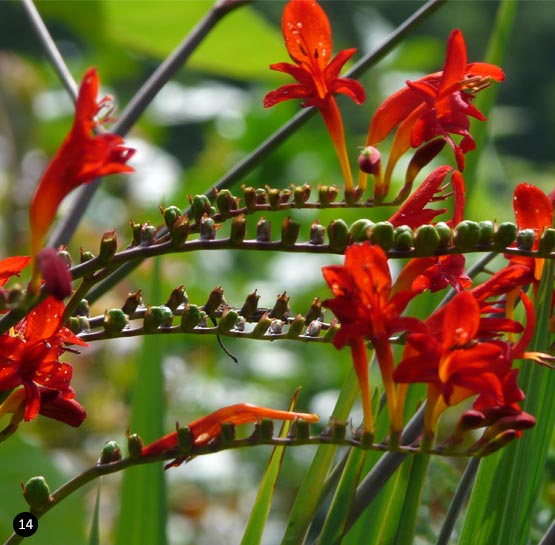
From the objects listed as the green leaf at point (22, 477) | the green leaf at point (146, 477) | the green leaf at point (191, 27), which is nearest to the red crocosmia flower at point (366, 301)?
the green leaf at point (146, 477)

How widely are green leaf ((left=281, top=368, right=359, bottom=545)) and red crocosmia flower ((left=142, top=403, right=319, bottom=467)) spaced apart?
0.07 metres

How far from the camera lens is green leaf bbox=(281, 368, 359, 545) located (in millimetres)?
579

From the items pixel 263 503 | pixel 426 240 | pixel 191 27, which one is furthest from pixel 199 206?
pixel 191 27

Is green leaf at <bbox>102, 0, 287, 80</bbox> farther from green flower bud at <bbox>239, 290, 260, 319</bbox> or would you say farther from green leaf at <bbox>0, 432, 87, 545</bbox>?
green flower bud at <bbox>239, 290, 260, 319</bbox>

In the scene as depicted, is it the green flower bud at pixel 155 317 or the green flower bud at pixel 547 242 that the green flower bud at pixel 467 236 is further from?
the green flower bud at pixel 155 317

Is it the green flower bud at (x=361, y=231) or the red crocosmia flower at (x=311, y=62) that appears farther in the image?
the red crocosmia flower at (x=311, y=62)

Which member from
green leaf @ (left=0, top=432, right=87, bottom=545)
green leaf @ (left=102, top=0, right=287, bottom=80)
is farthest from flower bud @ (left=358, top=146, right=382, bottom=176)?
green leaf @ (left=102, top=0, right=287, bottom=80)

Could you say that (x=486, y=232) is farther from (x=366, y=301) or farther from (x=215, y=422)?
(x=215, y=422)

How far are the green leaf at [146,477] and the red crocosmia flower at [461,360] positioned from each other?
24 cm

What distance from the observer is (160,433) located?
722 mm

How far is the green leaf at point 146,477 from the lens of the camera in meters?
0.68

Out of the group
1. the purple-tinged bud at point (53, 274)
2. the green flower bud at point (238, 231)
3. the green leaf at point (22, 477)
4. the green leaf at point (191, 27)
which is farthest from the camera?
the green leaf at point (191, 27)

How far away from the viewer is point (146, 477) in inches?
27.6

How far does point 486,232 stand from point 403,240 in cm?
5
